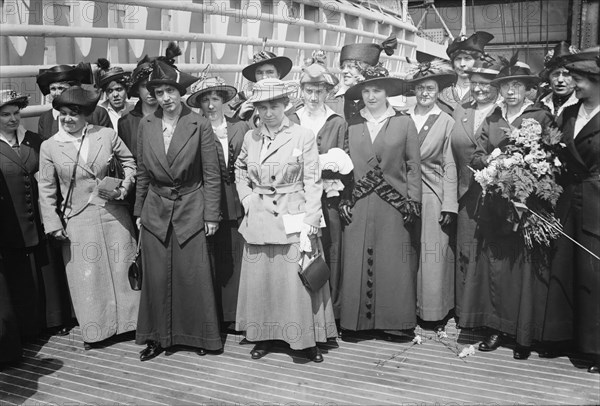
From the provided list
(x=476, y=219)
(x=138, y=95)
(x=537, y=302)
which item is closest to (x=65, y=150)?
(x=138, y=95)

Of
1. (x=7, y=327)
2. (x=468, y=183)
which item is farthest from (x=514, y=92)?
(x=7, y=327)

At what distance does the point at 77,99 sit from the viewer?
169 inches

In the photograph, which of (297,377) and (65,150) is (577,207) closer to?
(297,377)

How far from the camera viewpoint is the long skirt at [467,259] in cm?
446

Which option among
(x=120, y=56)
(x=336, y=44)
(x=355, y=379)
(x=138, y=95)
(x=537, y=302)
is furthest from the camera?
(x=336, y=44)

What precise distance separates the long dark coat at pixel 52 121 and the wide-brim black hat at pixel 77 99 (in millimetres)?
642

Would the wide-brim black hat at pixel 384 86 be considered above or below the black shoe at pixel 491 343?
above

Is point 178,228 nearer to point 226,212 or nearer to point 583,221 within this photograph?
point 226,212

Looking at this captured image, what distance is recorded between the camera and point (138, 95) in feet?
16.4

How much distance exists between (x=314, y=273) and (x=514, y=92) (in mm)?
2030

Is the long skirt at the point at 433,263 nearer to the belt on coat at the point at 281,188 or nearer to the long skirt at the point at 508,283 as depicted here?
the long skirt at the point at 508,283

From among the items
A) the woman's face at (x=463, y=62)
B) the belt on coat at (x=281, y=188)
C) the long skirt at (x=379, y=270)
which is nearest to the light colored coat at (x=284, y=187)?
the belt on coat at (x=281, y=188)

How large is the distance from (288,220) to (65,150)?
1819mm

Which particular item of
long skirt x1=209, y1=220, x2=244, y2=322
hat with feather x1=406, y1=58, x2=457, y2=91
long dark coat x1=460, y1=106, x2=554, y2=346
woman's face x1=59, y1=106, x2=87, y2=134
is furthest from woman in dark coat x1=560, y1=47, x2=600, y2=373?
woman's face x1=59, y1=106, x2=87, y2=134
